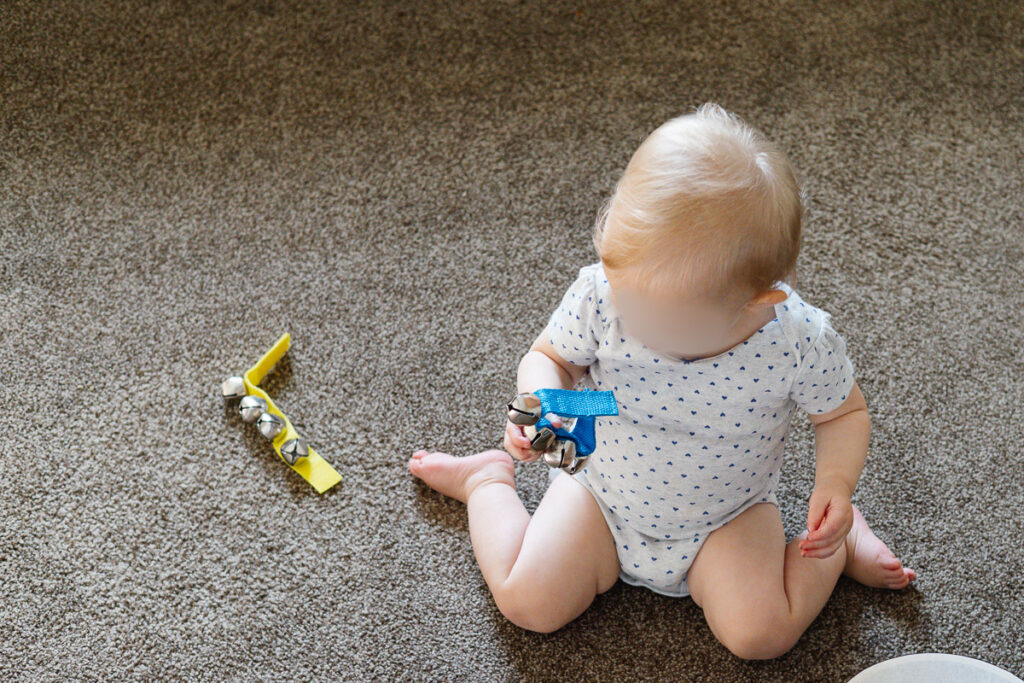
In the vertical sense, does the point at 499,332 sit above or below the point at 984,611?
above

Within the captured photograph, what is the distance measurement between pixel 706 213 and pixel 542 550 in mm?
384

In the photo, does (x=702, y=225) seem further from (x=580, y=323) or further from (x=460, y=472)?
(x=460, y=472)

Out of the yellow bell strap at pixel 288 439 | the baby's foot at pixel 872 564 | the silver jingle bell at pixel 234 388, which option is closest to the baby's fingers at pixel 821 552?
the baby's foot at pixel 872 564

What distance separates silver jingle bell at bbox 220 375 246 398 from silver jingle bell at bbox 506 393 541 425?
421 mm

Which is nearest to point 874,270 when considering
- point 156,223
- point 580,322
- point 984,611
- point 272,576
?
point 984,611

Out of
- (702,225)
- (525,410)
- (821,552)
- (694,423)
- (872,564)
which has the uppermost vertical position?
(702,225)

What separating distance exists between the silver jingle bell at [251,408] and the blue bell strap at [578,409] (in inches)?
15.5

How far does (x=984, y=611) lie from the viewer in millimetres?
886

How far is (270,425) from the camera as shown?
3.16ft

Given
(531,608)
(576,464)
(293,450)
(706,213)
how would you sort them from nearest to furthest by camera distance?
(706,213) → (576,464) → (531,608) → (293,450)

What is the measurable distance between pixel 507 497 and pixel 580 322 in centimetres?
23

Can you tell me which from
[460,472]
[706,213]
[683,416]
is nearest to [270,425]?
[460,472]

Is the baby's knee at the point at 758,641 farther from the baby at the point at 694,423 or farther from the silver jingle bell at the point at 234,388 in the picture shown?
the silver jingle bell at the point at 234,388

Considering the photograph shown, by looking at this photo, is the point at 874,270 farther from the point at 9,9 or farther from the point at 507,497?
the point at 9,9
